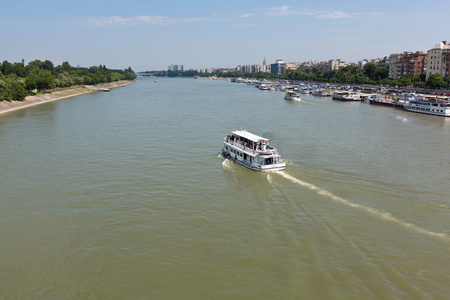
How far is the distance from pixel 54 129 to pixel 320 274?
3151 cm

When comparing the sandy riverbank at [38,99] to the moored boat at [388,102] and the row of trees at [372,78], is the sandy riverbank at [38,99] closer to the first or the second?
the moored boat at [388,102]

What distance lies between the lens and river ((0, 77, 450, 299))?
34.6 ft

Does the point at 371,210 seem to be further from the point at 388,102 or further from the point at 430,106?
the point at 388,102

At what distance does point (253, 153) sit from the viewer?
2169 centimetres

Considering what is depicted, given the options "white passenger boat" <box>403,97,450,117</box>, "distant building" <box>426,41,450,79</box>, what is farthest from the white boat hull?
"distant building" <box>426,41,450,79</box>

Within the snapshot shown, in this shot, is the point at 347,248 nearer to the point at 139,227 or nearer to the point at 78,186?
the point at 139,227

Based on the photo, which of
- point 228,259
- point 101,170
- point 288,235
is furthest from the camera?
point 101,170

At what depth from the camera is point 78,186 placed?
1811 centimetres

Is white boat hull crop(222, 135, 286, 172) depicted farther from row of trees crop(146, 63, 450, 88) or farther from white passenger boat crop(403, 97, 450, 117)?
row of trees crop(146, 63, 450, 88)

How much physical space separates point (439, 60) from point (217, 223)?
301ft

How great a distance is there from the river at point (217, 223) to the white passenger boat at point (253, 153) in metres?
0.64

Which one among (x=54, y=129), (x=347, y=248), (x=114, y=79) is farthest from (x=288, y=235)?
(x=114, y=79)

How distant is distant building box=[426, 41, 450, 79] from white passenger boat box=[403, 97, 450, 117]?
35.3m

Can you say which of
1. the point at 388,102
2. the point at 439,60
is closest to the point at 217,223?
the point at 388,102
